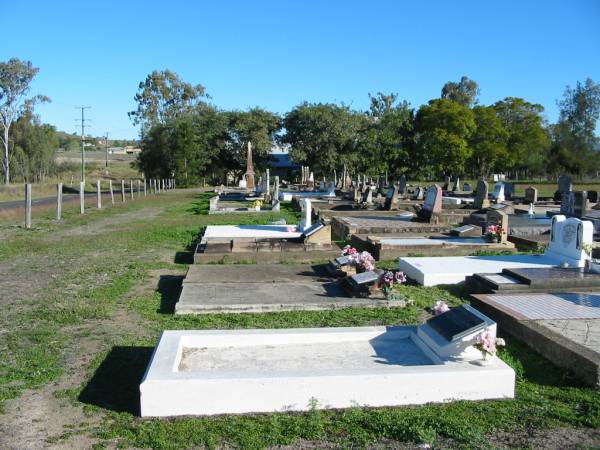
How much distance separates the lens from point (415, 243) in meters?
11.4

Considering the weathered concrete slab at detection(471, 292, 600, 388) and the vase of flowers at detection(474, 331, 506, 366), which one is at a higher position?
the vase of flowers at detection(474, 331, 506, 366)

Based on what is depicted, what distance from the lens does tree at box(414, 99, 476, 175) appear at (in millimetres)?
48719

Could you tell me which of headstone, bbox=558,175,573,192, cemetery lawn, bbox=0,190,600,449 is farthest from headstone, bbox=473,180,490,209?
cemetery lawn, bbox=0,190,600,449

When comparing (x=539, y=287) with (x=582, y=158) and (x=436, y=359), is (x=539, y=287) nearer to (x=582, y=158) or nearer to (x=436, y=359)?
(x=436, y=359)

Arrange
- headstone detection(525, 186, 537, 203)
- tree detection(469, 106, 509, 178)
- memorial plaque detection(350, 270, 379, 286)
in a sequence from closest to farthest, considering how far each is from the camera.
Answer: memorial plaque detection(350, 270, 379, 286)
headstone detection(525, 186, 537, 203)
tree detection(469, 106, 509, 178)

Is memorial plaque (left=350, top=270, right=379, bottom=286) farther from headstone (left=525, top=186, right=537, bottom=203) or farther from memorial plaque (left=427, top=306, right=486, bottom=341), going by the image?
headstone (left=525, top=186, right=537, bottom=203)

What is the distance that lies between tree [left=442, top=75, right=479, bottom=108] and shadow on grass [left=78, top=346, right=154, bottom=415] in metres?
74.9


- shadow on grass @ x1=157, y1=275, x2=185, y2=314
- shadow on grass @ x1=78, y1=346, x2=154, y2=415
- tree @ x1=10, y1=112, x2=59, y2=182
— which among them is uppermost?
tree @ x1=10, y1=112, x2=59, y2=182

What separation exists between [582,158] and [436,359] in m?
55.1

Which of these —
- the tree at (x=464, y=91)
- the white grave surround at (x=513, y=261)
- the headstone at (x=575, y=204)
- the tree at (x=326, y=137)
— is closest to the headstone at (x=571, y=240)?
the white grave surround at (x=513, y=261)

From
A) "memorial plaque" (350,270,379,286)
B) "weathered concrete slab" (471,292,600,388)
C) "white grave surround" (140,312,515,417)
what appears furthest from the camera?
"memorial plaque" (350,270,379,286)

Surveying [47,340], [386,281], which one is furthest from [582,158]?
[47,340]

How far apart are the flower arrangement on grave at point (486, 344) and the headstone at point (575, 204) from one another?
486 inches

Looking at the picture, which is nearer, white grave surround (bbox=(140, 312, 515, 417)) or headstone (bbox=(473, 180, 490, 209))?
white grave surround (bbox=(140, 312, 515, 417))
